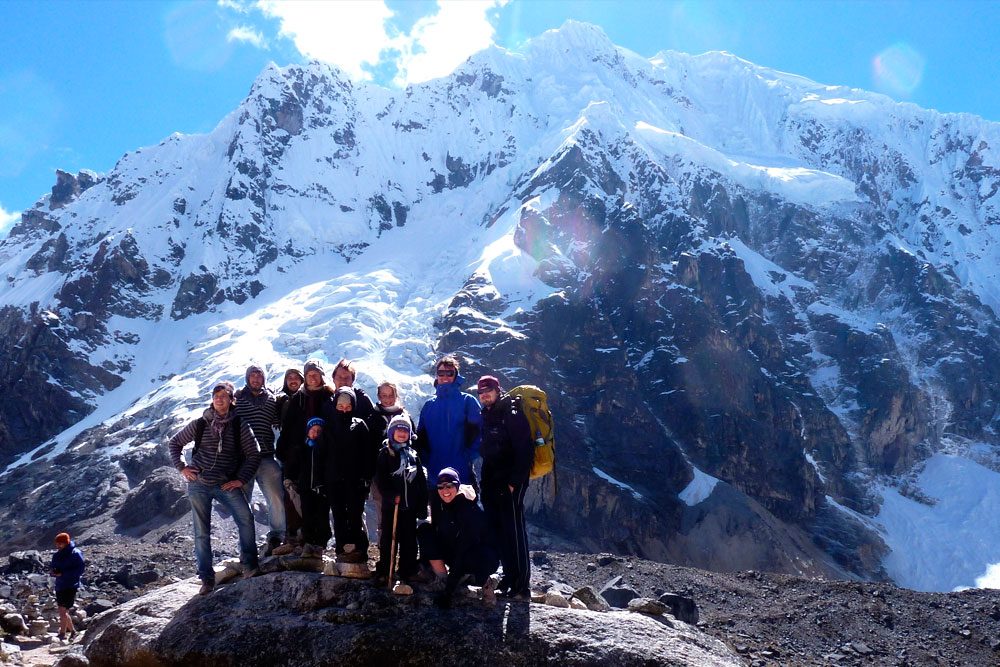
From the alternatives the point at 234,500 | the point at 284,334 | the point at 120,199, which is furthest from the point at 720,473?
the point at 120,199

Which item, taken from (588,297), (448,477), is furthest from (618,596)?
(588,297)

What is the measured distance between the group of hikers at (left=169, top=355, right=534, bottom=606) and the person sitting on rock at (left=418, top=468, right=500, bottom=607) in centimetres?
1

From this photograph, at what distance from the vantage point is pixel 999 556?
3435 inches

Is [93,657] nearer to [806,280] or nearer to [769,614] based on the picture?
[769,614]

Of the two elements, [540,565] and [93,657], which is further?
[540,565]

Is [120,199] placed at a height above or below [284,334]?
above

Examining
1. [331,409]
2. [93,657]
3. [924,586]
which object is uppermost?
[331,409]

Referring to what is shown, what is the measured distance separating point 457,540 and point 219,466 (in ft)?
11.4

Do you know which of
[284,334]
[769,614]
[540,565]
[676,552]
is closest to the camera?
[769,614]

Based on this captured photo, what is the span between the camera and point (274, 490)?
10.2 m

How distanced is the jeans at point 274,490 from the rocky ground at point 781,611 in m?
6.37

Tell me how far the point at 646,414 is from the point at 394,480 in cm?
7820

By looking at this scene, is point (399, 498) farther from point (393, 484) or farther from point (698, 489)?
point (698, 489)

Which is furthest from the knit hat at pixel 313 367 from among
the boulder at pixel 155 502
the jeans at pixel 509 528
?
the boulder at pixel 155 502
